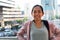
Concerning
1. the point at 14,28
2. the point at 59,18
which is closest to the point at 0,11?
the point at 14,28

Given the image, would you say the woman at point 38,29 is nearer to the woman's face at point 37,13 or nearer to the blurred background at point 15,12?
the woman's face at point 37,13

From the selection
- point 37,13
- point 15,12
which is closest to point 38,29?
point 37,13

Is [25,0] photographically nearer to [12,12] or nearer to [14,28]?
[12,12]

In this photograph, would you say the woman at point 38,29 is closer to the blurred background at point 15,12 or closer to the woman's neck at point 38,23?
the woman's neck at point 38,23

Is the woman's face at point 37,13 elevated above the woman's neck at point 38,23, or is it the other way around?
the woman's face at point 37,13

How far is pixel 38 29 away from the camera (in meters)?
1.71

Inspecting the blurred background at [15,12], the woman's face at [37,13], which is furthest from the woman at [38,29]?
the blurred background at [15,12]

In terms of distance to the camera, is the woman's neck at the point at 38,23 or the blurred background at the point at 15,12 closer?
the woman's neck at the point at 38,23

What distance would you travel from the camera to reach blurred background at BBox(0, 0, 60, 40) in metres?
2.40

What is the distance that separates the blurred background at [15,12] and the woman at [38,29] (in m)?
0.59

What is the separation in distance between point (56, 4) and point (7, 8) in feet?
3.01

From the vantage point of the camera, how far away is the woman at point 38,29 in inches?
66.6

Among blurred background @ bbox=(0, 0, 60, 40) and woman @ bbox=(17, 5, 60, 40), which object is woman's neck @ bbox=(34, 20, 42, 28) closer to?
woman @ bbox=(17, 5, 60, 40)

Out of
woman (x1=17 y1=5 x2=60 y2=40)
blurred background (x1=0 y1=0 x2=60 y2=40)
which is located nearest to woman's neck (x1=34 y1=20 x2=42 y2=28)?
woman (x1=17 y1=5 x2=60 y2=40)
